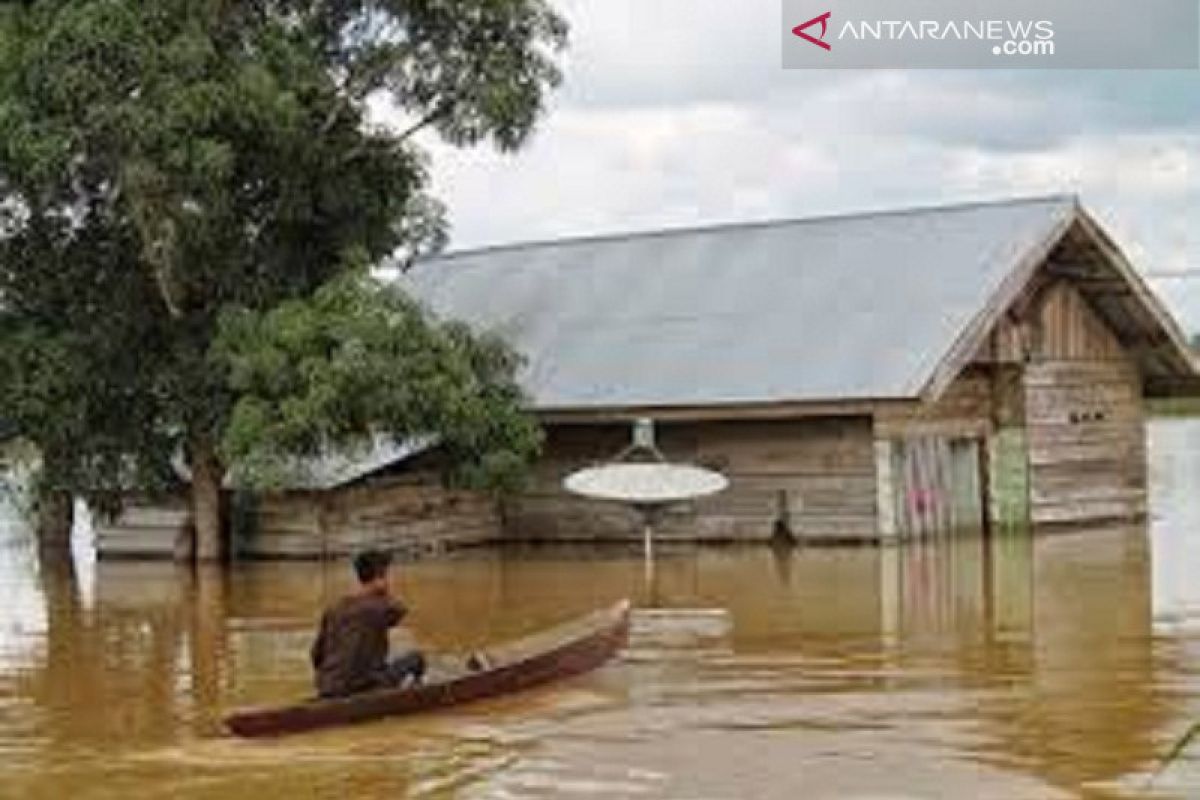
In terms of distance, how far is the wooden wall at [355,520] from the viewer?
3002 centimetres

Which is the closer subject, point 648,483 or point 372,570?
point 372,570

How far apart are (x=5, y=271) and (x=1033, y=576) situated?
13916mm

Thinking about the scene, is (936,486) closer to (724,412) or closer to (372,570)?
(724,412)

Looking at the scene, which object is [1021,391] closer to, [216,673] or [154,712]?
[216,673]

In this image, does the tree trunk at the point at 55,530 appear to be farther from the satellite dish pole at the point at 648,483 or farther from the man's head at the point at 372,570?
the man's head at the point at 372,570

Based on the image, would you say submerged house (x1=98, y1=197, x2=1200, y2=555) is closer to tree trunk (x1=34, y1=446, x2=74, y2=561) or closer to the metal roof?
the metal roof

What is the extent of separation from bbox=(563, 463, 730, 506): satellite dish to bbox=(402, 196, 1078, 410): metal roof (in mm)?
2016

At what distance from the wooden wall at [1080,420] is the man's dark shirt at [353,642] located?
1888cm

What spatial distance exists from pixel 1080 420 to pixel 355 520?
11.1 metres

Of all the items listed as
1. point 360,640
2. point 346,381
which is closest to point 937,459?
point 346,381

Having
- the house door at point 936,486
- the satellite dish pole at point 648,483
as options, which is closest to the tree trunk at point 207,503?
the satellite dish pole at point 648,483

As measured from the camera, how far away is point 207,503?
2952 centimetres

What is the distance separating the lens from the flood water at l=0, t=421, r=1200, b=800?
473 inches

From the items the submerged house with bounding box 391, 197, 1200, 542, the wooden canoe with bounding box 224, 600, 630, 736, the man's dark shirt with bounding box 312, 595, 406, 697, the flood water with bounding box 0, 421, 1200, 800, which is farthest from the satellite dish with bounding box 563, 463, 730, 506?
the man's dark shirt with bounding box 312, 595, 406, 697
